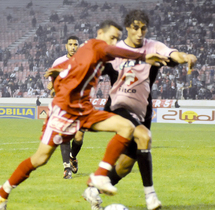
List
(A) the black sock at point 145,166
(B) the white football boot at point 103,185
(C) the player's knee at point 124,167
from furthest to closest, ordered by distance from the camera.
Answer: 1. (C) the player's knee at point 124,167
2. (A) the black sock at point 145,166
3. (B) the white football boot at point 103,185

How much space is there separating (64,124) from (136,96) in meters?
0.87

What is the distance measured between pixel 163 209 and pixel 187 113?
16603 millimetres

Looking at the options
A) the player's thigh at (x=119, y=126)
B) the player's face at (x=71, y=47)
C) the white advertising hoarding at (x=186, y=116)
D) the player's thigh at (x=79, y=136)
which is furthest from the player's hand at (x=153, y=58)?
the white advertising hoarding at (x=186, y=116)

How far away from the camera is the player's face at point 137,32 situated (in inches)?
155

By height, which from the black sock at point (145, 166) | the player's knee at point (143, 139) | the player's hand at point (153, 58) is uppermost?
the player's hand at point (153, 58)

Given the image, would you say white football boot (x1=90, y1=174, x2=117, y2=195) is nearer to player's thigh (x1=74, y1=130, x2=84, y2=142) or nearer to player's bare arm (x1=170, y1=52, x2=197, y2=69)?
player's bare arm (x1=170, y1=52, x2=197, y2=69)

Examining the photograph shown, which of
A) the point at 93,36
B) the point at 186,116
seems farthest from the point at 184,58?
the point at 93,36

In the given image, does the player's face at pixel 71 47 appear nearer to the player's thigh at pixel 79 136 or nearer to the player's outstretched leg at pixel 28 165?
the player's thigh at pixel 79 136

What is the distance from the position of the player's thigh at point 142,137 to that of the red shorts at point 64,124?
0.38 metres

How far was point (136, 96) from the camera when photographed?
13.2 feet

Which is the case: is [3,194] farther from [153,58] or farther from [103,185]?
[153,58]

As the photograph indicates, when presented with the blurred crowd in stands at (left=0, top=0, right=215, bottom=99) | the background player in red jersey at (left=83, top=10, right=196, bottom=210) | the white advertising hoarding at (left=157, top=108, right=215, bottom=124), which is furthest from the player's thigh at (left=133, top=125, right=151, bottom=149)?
the blurred crowd in stands at (left=0, top=0, right=215, bottom=99)

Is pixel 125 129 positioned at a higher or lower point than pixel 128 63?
lower

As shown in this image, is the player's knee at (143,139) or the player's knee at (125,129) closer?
the player's knee at (125,129)
